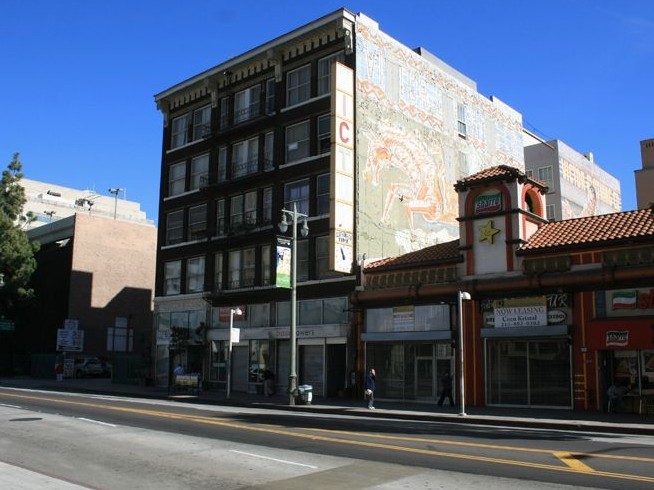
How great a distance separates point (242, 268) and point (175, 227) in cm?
752

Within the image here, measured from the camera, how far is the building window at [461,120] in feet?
137

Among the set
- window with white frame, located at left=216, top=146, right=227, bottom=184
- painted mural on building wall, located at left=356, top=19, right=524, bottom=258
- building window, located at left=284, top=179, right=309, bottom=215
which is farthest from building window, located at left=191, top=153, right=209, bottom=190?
painted mural on building wall, located at left=356, top=19, right=524, bottom=258

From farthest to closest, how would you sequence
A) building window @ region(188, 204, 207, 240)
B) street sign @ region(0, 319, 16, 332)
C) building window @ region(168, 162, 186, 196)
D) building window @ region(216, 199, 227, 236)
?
street sign @ region(0, 319, 16, 332) < building window @ region(168, 162, 186, 196) < building window @ region(188, 204, 207, 240) < building window @ region(216, 199, 227, 236)

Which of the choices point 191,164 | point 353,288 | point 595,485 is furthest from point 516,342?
point 191,164

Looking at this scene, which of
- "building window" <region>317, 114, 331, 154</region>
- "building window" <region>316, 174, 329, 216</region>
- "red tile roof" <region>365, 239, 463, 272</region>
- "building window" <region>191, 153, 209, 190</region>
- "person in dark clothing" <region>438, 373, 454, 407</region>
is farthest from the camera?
"building window" <region>191, 153, 209, 190</region>

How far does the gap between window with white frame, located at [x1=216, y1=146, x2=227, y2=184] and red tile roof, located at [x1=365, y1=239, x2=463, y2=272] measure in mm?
13260

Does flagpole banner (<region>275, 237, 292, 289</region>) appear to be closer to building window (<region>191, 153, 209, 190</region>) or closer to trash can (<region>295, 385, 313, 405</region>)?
trash can (<region>295, 385, 313, 405</region>)

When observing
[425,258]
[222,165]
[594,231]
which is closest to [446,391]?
[425,258]

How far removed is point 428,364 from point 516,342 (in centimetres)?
443

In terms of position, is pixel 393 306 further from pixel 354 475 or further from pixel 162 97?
pixel 162 97

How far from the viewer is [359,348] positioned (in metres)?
31.6

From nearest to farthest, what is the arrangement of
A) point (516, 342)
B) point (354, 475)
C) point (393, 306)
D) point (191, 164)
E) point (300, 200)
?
point (354, 475), point (516, 342), point (393, 306), point (300, 200), point (191, 164)

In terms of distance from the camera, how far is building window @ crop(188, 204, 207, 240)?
41.9m

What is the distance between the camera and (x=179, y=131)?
45219 millimetres
